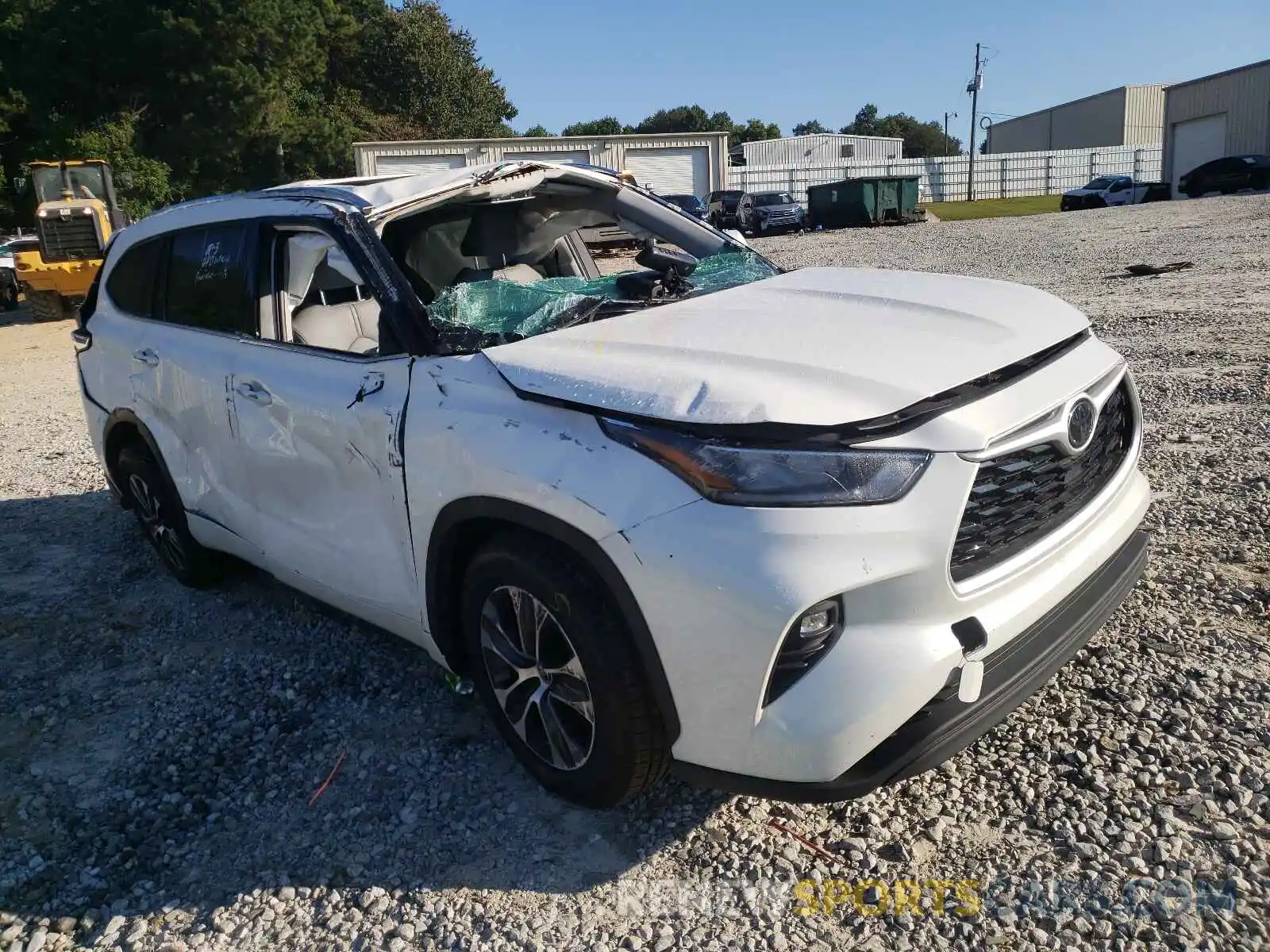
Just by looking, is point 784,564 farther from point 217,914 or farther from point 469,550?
point 217,914

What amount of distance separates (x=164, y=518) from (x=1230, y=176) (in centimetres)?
3601

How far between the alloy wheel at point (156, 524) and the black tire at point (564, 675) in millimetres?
2276

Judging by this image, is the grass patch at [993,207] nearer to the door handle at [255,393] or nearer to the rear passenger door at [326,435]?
the rear passenger door at [326,435]

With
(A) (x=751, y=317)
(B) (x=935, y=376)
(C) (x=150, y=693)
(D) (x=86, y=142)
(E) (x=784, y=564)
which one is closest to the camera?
(E) (x=784, y=564)

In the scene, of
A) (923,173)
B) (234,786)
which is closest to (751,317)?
(234,786)

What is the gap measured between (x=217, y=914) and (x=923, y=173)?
49.7 meters

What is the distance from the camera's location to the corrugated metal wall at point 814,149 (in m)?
65.4

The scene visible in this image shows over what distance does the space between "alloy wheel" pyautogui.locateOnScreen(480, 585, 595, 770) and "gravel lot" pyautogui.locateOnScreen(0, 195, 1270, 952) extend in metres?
0.23

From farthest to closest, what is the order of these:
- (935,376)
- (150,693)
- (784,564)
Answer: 1. (150,693)
2. (935,376)
3. (784,564)

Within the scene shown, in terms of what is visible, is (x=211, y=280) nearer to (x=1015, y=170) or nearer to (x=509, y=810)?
(x=509, y=810)

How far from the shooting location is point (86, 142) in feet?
103

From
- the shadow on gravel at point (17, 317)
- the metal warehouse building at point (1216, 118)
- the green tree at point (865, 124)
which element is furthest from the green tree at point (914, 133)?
the shadow on gravel at point (17, 317)

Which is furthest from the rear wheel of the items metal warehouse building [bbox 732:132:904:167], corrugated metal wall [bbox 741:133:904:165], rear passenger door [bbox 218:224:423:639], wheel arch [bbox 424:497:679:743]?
corrugated metal wall [bbox 741:133:904:165]

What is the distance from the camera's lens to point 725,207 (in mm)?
32250
